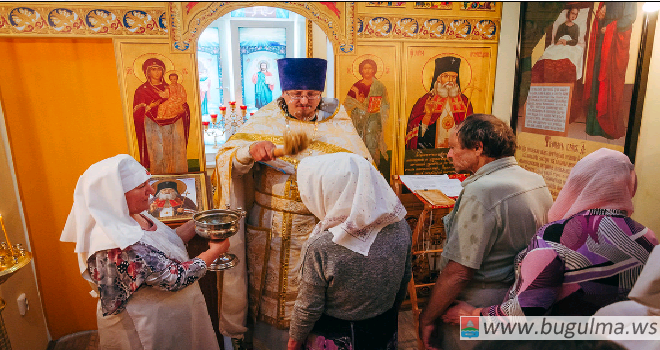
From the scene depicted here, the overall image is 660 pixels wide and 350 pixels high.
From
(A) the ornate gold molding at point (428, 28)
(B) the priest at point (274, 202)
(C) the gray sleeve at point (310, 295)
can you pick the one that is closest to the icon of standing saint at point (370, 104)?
(A) the ornate gold molding at point (428, 28)

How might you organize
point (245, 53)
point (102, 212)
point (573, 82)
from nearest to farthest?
1. point (102, 212)
2. point (573, 82)
3. point (245, 53)

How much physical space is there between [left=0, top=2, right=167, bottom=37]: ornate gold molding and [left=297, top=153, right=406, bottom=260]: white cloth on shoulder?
2331mm

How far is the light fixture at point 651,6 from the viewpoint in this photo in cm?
227

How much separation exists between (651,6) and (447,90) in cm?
165

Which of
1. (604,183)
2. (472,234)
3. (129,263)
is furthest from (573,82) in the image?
(129,263)

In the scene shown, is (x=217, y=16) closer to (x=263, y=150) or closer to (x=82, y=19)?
(x=82, y=19)

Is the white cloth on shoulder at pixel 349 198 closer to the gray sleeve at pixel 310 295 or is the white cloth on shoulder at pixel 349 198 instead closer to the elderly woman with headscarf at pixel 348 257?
the elderly woman with headscarf at pixel 348 257

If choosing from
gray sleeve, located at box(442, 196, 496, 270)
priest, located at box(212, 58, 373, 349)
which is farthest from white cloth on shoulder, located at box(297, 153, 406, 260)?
priest, located at box(212, 58, 373, 349)

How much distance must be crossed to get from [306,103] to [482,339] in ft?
5.64

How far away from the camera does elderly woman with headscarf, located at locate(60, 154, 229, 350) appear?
5.39 feet

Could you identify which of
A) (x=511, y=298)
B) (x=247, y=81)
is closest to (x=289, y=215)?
(x=511, y=298)

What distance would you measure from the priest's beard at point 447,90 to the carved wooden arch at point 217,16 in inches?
40.7

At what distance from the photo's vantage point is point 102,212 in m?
1.65

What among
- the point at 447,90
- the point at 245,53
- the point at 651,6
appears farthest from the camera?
the point at 245,53
